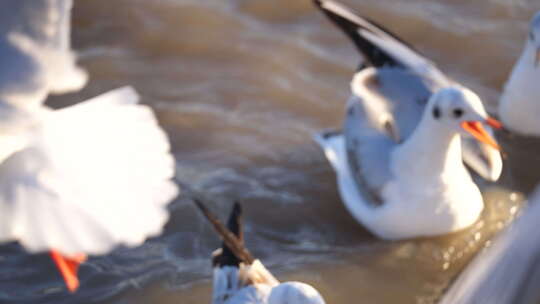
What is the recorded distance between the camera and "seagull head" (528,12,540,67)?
183 inches

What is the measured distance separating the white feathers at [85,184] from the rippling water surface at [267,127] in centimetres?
109

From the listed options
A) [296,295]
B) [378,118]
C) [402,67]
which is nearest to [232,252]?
[296,295]

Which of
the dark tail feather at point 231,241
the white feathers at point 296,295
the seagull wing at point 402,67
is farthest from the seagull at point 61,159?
the seagull wing at point 402,67

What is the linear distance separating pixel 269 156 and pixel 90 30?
4.91 ft

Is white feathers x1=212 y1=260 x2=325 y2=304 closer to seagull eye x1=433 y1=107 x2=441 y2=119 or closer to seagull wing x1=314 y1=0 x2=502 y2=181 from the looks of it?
seagull eye x1=433 y1=107 x2=441 y2=119

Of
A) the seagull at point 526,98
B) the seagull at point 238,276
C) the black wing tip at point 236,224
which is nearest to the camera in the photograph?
the seagull at point 238,276

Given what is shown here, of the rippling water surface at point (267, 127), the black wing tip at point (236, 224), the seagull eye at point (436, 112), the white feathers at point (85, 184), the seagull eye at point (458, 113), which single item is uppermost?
the white feathers at point (85, 184)

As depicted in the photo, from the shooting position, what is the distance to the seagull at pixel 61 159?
2.45 metres

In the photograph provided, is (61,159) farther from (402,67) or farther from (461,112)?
(402,67)

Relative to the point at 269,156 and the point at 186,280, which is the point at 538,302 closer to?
the point at 186,280

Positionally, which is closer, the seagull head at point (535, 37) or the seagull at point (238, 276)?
the seagull at point (238, 276)

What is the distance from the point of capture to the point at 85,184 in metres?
2.56

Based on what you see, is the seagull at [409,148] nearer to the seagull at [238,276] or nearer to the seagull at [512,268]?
the seagull at [238,276]

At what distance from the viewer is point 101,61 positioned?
5.21 metres
